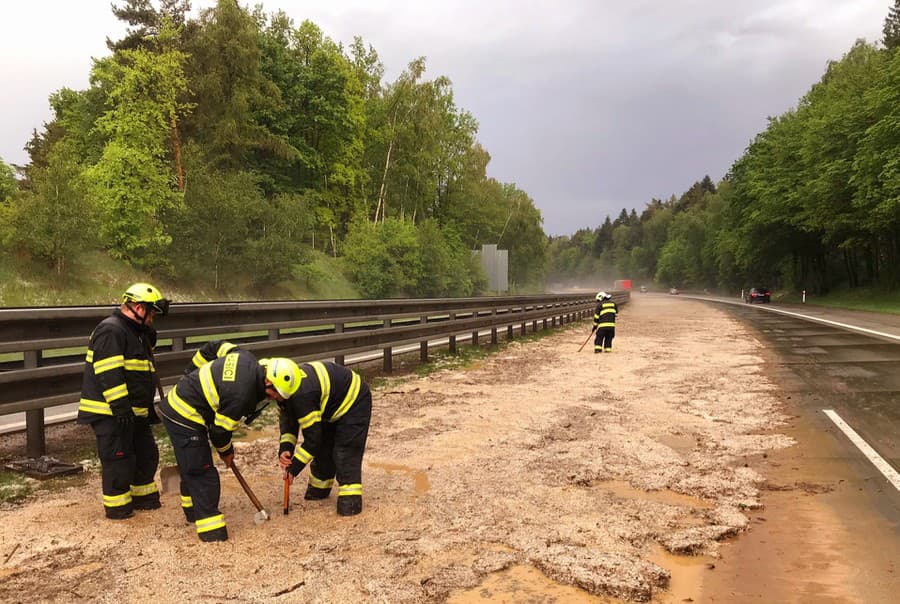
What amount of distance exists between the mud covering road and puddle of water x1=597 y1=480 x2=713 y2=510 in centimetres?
2

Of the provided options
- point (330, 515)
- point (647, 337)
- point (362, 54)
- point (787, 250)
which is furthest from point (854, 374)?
point (787, 250)

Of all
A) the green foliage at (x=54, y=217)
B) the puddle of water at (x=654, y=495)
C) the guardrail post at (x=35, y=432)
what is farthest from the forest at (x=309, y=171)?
the puddle of water at (x=654, y=495)

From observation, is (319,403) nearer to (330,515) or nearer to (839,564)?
(330,515)

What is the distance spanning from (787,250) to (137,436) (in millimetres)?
53271

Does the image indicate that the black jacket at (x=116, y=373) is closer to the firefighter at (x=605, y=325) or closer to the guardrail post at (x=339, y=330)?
the guardrail post at (x=339, y=330)

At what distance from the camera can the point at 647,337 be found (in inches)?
637

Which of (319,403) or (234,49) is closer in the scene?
(319,403)

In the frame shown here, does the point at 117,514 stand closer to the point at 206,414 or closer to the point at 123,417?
the point at 123,417

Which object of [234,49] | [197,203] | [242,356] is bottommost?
[242,356]

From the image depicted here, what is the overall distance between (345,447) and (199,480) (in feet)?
2.91

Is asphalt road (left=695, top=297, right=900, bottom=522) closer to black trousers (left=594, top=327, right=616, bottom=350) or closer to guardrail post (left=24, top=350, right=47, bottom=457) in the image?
black trousers (left=594, top=327, right=616, bottom=350)

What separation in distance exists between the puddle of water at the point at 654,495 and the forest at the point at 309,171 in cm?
2016

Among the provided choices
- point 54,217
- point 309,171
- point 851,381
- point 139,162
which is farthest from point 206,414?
point 309,171

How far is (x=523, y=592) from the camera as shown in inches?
107
